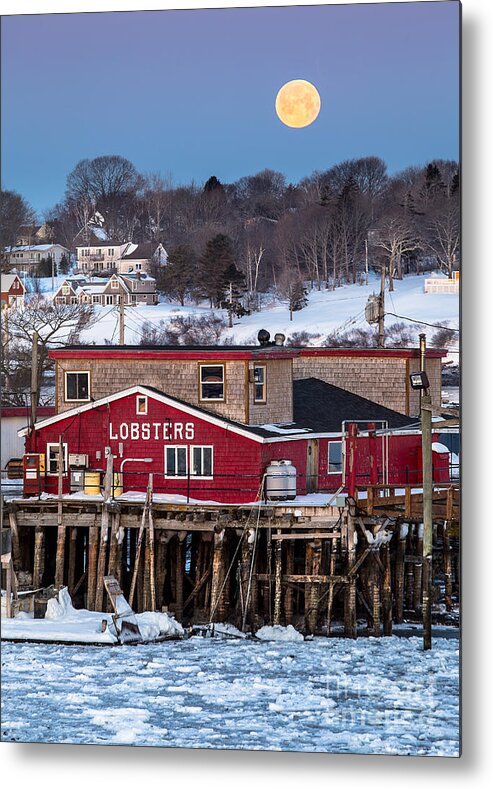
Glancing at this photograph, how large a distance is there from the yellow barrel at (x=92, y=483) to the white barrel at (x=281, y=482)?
2.74 metres

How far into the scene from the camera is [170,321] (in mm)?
35125

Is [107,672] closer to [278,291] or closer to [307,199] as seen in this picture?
[307,199]

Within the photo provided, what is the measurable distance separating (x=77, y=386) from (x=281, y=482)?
3946mm

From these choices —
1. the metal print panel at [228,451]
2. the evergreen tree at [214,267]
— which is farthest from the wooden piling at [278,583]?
the evergreen tree at [214,267]

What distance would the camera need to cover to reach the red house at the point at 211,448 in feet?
88.9

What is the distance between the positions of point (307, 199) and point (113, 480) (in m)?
7.94

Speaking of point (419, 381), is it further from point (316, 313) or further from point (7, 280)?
point (316, 313)

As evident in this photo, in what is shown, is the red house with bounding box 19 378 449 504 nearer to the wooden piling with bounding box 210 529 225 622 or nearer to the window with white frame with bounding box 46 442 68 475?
the window with white frame with bounding box 46 442 68 475

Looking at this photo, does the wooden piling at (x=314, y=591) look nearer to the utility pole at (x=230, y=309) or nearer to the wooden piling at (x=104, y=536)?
the wooden piling at (x=104, y=536)

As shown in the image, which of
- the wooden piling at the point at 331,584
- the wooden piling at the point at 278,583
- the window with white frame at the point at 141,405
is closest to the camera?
the wooden piling at the point at 331,584

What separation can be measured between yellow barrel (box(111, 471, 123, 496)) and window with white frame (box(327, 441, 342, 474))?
331 centimetres

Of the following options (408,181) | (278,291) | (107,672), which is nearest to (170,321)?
(278,291)

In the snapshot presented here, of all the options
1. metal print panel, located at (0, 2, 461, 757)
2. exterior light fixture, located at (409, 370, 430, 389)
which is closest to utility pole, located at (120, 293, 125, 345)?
metal print panel, located at (0, 2, 461, 757)

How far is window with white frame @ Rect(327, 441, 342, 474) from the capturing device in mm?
28359
